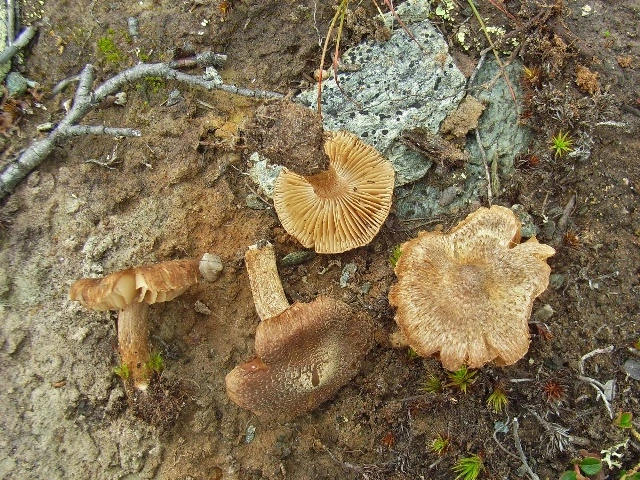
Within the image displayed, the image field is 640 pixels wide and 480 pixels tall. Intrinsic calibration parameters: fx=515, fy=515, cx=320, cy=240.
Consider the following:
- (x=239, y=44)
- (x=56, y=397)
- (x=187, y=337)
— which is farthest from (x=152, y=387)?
(x=239, y=44)

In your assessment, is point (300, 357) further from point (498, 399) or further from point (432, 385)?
point (498, 399)

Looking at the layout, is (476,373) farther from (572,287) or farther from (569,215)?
(569,215)

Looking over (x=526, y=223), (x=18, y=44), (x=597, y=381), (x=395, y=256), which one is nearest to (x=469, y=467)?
(x=597, y=381)

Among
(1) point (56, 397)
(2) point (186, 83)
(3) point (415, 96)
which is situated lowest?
(1) point (56, 397)

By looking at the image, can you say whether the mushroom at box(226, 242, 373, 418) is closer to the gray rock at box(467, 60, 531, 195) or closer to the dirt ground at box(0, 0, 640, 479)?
the dirt ground at box(0, 0, 640, 479)

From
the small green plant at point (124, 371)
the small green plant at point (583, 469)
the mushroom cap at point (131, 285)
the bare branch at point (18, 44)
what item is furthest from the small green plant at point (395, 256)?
the bare branch at point (18, 44)

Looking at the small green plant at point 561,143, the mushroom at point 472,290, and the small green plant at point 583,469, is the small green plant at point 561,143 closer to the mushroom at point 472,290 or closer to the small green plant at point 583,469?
the mushroom at point 472,290

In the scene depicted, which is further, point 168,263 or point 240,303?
point 240,303

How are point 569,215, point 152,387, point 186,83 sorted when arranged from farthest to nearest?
point 186,83, point 569,215, point 152,387
